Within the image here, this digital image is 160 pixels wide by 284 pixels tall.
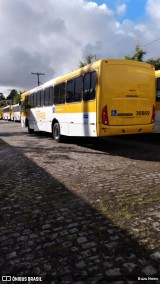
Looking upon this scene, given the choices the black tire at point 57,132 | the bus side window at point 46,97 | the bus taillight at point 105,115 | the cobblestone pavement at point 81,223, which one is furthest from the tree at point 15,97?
the cobblestone pavement at point 81,223

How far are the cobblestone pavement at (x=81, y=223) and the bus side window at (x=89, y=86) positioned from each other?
3.25 metres

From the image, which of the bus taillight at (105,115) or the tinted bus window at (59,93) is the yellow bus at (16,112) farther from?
the bus taillight at (105,115)

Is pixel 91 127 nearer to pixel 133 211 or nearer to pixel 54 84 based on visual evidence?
pixel 54 84

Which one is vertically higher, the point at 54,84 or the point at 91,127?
the point at 54,84

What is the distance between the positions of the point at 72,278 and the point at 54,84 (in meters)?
12.0

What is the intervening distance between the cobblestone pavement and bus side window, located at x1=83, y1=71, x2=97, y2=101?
325 centimetres

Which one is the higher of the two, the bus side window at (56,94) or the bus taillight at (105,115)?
the bus side window at (56,94)

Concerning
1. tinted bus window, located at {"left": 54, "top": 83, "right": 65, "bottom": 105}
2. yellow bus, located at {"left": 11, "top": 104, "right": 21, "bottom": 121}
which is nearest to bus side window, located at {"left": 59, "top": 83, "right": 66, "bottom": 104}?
tinted bus window, located at {"left": 54, "top": 83, "right": 65, "bottom": 105}

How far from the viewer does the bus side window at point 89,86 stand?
1003cm

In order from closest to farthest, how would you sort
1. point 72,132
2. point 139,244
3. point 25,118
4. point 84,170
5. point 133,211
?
point 139,244 → point 133,211 → point 84,170 → point 72,132 → point 25,118

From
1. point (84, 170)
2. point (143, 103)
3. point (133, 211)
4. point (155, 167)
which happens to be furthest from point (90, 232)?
point (143, 103)

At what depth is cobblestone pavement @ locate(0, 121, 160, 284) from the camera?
10.2 ft

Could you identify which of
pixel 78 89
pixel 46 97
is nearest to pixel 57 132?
pixel 46 97

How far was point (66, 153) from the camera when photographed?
10.5 metres
